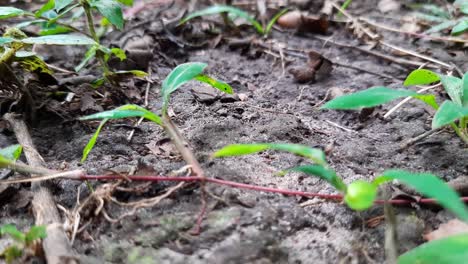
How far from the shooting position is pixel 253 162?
1.04 m

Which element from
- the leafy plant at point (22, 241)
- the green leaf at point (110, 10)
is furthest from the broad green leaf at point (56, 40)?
the leafy plant at point (22, 241)

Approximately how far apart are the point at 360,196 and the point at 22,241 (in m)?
0.59

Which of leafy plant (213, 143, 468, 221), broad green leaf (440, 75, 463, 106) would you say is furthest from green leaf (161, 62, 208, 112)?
broad green leaf (440, 75, 463, 106)

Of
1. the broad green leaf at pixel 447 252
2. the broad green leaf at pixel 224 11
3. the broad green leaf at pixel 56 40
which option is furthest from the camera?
the broad green leaf at pixel 224 11

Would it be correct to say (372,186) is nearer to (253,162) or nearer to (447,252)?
(447,252)

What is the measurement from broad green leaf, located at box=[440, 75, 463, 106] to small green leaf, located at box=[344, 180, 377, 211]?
434 mm

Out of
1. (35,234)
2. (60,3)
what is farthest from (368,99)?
(60,3)

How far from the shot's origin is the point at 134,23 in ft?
6.64

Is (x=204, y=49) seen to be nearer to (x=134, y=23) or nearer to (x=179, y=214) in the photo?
(x=134, y=23)

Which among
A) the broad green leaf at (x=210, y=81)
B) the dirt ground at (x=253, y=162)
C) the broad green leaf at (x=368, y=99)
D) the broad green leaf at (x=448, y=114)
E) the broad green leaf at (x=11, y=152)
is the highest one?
the broad green leaf at (x=368, y=99)

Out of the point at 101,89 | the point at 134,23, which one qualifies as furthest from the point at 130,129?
the point at 134,23

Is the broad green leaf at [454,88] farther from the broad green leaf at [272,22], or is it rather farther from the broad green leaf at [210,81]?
the broad green leaf at [272,22]

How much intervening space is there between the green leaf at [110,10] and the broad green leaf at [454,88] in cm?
92

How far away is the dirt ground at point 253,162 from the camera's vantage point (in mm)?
801
